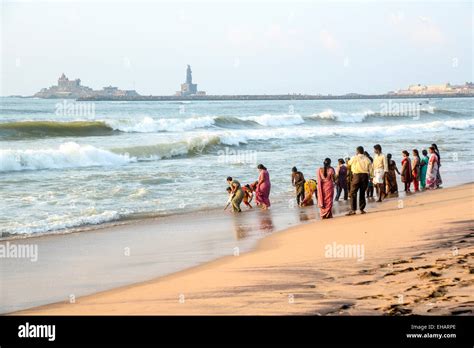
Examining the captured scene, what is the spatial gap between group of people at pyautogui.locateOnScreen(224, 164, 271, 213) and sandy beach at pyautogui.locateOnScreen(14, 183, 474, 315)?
13.3 feet

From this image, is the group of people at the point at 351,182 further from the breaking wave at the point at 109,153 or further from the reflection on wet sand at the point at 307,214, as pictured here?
the breaking wave at the point at 109,153

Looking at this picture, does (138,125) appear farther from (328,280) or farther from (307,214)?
(328,280)

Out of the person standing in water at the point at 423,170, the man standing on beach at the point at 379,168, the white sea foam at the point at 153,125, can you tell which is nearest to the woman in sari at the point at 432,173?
the person standing in water at the point at 423,170

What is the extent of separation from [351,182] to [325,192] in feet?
2.40

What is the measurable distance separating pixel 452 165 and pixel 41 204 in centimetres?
1557

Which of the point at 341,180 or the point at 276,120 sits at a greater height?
the point at 276,120

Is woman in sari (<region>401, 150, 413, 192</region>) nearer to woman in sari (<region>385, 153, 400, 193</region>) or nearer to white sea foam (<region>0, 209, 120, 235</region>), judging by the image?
woman in sari (<region>385, 153, 400, 193</region>)

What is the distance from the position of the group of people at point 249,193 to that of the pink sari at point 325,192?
2383mm

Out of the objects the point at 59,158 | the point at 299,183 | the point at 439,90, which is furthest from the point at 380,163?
the point at 439,90

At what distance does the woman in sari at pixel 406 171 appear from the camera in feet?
66.9

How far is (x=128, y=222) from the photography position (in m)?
15.6

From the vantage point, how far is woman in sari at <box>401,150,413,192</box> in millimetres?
20391

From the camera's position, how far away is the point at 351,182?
1586cm

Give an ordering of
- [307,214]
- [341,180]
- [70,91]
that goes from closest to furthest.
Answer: [307,214] → [341,180] → [70,91]
